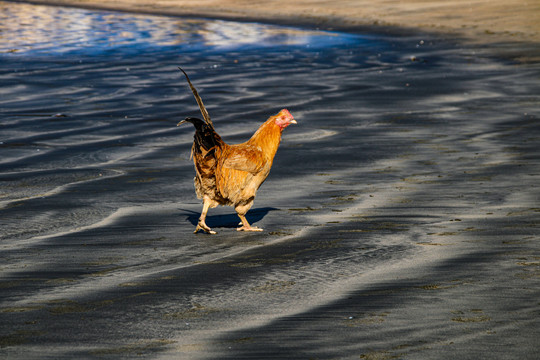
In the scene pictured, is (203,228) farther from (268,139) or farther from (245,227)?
(268,139)

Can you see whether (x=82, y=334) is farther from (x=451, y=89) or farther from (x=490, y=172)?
(x=451, y=89)

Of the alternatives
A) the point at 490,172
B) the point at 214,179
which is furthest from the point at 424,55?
the point at 214,179

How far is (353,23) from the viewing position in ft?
104

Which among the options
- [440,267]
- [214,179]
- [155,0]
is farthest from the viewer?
[155,0]

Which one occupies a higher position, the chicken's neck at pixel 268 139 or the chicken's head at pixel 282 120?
the chicken's head at pixel 282 120

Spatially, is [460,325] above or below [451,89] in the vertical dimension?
above

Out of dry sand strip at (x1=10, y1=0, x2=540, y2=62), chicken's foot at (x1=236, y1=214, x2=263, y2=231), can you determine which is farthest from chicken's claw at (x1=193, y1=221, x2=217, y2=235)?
dry sand strip at (x1=10, y1=0, x2=540, y2=62)

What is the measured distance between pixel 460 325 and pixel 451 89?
1186 centimetres

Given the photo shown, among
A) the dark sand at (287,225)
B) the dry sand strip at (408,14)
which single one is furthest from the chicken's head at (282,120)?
the dry sand strip at (408,14)

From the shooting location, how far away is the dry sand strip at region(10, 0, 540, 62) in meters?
24.8

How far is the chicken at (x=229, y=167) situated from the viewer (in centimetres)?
689

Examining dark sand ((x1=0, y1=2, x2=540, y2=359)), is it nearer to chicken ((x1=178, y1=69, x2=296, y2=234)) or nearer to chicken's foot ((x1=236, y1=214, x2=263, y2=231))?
chicken's foot ((x1=236, y1=214, x2=263, y2=231))

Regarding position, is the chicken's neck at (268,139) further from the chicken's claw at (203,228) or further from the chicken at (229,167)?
the chicken's claw at (203,228)

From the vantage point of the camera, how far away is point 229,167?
703cm
